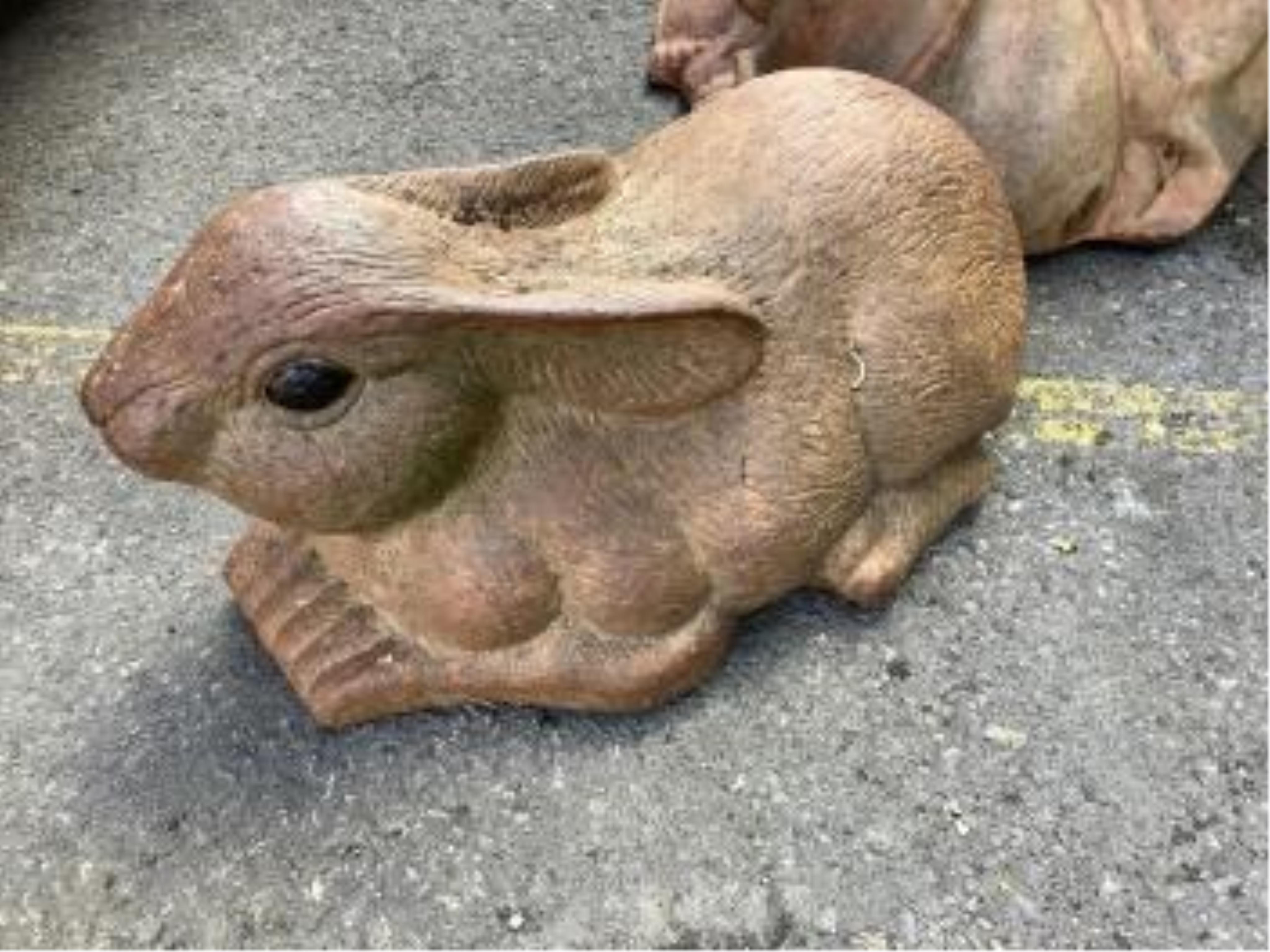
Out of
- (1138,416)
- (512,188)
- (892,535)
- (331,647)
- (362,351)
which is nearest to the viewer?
(362,351)

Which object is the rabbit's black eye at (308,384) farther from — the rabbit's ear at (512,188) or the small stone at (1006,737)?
the small stone at (1006,737)

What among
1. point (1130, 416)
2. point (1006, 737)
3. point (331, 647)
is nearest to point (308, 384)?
point (331, 647)

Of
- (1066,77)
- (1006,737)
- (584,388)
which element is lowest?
(1006,737)

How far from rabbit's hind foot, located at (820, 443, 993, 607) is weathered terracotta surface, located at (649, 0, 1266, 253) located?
61 cm

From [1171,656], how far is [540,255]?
1134mm

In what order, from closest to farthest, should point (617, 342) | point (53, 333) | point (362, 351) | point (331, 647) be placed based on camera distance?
point (362, 351), point (617, 342), point (331, 647), point (53, 333)

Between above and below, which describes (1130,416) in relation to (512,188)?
below

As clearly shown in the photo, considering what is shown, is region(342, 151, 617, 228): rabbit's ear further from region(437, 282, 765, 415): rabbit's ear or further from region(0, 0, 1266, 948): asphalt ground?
region(0, 0, 1266, 948): asphalt ground

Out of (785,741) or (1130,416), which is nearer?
(785,741)

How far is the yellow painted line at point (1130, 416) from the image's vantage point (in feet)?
8.38

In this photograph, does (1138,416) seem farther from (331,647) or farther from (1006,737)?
(331,647)

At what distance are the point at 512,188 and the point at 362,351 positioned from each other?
0.34m

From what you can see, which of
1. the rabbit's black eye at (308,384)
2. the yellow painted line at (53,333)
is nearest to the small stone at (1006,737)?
the rabbit's black eye at (308,384)

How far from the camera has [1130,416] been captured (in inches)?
102
